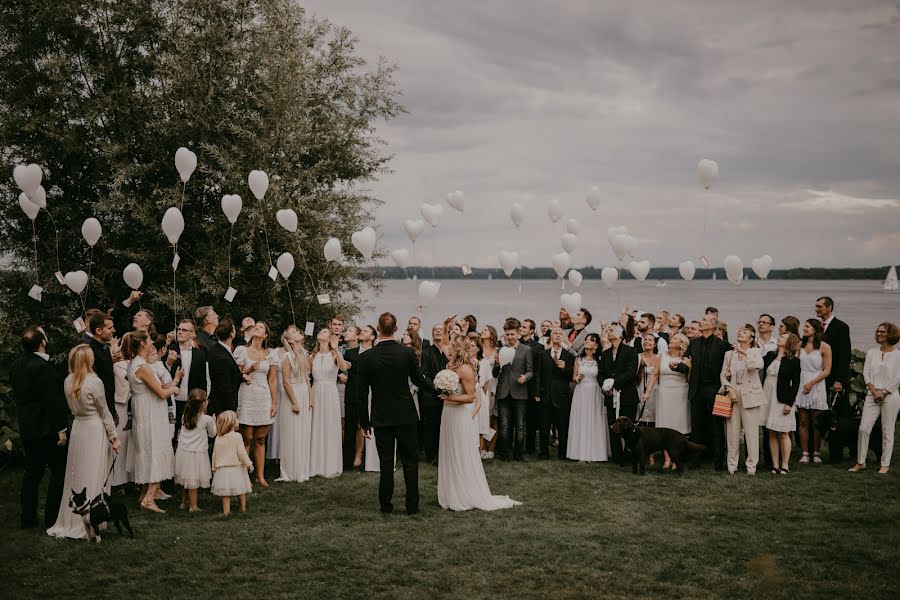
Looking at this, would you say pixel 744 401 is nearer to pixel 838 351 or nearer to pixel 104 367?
pixel 838 351

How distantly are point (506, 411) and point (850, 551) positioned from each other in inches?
190

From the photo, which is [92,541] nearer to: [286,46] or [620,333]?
[620,333]

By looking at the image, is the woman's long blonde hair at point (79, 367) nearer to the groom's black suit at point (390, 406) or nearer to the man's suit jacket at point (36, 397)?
the man's suit jacket at point (36, 397)

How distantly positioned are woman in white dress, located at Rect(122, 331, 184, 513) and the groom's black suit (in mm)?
2136

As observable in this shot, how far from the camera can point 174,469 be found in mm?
7648

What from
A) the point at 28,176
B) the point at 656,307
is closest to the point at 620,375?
the point at 28,176

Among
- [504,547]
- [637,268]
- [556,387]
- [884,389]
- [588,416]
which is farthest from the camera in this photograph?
[637,268]

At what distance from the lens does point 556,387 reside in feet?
33.2

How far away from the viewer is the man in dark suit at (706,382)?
9320mm

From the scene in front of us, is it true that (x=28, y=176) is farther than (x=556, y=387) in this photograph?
No

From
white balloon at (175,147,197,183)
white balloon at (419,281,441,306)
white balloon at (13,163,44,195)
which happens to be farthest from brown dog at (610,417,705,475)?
white balloon at (13,163,44,195)

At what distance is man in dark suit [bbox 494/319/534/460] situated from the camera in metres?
10.0

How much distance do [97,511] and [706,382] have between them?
284 inches

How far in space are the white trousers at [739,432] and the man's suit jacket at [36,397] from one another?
760 centimetres
